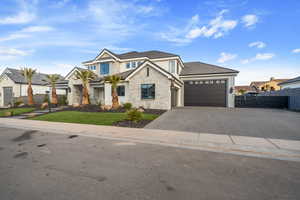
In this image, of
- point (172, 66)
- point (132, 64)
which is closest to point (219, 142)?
point (172, 66)

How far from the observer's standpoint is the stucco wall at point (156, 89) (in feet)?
47.1

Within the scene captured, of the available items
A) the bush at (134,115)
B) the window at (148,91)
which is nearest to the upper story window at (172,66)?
the window at (148,91)

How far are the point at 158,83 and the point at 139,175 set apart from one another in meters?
12.0

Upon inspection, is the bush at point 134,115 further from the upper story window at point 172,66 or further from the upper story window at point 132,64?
the upper story window at point 132,64

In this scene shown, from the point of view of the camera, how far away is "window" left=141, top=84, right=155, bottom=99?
1494cm

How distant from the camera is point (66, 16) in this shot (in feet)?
38.9

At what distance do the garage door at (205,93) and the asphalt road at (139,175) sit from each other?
14.2 m

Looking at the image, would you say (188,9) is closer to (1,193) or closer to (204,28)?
(204,28)

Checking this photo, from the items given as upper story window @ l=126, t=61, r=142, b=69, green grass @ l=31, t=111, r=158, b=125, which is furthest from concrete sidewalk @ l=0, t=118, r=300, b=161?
upper story window @ l=126, t=61, r=142, b=69

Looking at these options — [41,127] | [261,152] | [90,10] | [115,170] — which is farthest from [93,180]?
[90,10]

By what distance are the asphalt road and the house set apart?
33.3 ft

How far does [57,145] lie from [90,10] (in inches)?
455

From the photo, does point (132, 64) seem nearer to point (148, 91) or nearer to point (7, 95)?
point (148, 91)

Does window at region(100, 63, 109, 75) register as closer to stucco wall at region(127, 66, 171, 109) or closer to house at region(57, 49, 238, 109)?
house at region(57, 49, 238, 109)
